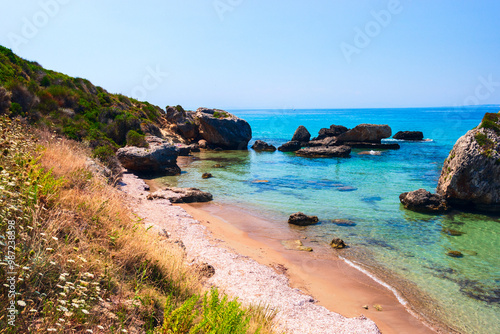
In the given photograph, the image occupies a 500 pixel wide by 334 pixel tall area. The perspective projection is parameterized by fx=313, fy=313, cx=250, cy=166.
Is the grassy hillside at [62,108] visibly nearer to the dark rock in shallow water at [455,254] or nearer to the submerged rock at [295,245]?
the submerged rock at [295,245]

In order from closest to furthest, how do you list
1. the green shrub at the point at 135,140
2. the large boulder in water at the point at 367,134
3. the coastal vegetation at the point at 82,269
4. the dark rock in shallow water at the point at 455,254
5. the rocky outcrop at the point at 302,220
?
1. the coastal vegetation at the point at 82,269
2. the dark rock in shallow water at the point at 455,254
3. the rocky outcrop at the point at 302,220
4. the green shrub at the point at 135,140
5. the large boulder in water at the point at 367,134

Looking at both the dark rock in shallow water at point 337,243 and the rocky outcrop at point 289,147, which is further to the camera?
the rocky outcrop at point 289,147

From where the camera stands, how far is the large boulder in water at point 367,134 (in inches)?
1946

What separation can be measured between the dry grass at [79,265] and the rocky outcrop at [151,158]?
16.3 metres

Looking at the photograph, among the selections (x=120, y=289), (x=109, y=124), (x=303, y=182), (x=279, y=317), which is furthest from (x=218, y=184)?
(x=120, y=289)

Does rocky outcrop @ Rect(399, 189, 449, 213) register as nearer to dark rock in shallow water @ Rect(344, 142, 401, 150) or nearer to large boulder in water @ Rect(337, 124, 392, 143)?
dark rock in shallow water @ Rect(344, 142, 401, 150)

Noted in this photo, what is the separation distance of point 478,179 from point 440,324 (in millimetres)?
12177

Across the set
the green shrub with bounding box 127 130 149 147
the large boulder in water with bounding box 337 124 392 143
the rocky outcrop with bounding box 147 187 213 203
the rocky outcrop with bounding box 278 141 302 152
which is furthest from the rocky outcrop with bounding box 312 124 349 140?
the rocky outcrop with bounding box 147 187 213 203

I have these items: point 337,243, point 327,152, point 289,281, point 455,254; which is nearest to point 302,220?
point 337,243

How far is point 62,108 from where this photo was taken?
837 inches

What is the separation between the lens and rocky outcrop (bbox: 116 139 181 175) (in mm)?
22906

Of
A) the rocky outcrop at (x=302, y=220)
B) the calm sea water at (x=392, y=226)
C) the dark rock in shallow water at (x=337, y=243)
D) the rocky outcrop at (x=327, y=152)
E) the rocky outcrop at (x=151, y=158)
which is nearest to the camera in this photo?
the calm sea water at (x=392, y=226)

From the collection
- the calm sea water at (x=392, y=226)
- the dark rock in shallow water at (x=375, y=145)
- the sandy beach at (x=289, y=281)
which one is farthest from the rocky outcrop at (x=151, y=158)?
the dark rock in shallow water at (x=375, y=145)

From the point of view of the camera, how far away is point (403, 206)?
17.4 meters
